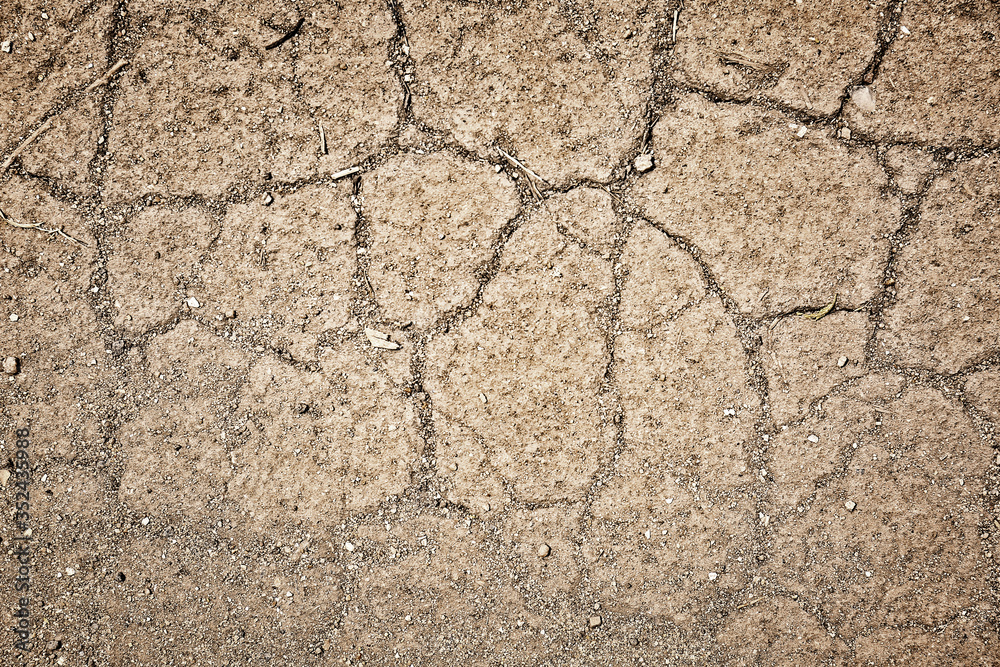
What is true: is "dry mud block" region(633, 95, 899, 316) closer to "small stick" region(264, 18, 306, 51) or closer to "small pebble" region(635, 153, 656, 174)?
"small pebble" region(635, 153, 656, 174)

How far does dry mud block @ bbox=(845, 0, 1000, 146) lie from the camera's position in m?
1.50

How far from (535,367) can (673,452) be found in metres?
0.46

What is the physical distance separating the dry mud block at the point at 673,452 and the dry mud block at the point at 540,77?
0.31 m

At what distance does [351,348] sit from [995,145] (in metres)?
1.90

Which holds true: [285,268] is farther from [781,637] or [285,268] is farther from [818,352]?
[781,637]

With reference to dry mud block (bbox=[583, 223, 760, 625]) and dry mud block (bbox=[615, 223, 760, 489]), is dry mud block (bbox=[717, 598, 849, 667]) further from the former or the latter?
dry mud block (bbox=[615, 223, 760, 489])

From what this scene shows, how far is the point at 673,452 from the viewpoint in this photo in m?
1.54

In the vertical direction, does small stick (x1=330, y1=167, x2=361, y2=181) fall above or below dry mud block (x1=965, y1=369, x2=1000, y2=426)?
above

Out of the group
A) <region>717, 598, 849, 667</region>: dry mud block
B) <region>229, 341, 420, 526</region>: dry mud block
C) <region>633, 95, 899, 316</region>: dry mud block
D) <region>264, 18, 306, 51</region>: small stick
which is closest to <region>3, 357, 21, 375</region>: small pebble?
<region>229, 341, 420, 526</region>: dry mud block

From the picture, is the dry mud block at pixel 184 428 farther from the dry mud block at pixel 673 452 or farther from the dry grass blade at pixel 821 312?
the dry grass blade at pixel 821 312

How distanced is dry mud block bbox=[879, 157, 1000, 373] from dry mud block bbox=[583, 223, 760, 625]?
1.61ft

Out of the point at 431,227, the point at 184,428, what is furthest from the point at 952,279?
the point at 184,428

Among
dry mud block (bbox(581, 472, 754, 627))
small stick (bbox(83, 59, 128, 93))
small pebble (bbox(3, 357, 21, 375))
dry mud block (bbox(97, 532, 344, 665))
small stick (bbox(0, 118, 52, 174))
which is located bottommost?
dry mud block (bbox(97, 532, 344, 665))

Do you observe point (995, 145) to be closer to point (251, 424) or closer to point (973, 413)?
point (973, 413)
